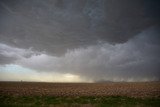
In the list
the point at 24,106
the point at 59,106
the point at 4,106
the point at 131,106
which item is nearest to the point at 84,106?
the point at 59,106

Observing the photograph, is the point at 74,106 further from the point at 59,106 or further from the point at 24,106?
the point at 24,106

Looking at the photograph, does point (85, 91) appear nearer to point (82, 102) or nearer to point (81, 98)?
point (81, 98)

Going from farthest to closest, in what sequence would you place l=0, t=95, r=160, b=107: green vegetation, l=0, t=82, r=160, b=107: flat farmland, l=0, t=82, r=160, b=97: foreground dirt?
1. l=0, t=82, r=160, b=97: foreground dirt
2. l=0, t=82, r=160, b=107: flat farmland
3. l=0, t=95, r=160, b=107: green vegetation

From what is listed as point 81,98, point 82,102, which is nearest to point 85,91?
point 81,98

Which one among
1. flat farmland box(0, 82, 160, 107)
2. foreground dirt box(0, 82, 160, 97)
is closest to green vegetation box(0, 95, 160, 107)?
flat farmland box(0, 82, 160, 107)

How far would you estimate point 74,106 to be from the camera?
23.6m

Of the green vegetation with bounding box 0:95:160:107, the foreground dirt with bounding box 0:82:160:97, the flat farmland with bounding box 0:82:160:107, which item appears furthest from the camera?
the foreground dirt with bounding box 0:82:160:97

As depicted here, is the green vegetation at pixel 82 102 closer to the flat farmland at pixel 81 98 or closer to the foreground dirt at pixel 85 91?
the flat farmland at pixel 81 98

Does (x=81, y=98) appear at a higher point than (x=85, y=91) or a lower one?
lower

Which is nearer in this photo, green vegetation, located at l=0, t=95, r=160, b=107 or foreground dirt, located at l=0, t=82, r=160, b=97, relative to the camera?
Answer: green vegetation, located at l=0, t=95, r=160, b=107

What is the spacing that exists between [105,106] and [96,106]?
1087 millimetres

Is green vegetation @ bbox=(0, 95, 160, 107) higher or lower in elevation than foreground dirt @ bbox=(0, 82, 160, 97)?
lower

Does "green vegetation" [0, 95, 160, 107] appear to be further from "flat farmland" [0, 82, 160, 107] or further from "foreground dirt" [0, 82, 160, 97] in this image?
"foreground dirt" [0, 82, 160, 97]

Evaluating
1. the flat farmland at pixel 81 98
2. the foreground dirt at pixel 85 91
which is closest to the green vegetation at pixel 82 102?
the flat farmland at pixel 81 98
